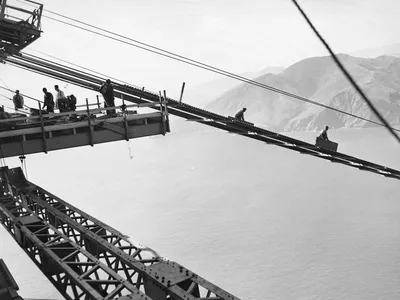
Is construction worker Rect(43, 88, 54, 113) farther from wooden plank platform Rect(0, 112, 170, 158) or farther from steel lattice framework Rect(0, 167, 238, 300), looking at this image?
steel lattice framework Rect(0, 167, 238, 300)

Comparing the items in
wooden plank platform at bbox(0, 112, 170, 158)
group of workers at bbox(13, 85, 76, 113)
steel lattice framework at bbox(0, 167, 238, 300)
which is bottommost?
steel lattice framework at bbox(0, 167, 238, 300)

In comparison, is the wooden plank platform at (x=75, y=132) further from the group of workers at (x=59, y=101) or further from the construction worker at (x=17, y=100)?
the construction worker at (x=17, y=100)

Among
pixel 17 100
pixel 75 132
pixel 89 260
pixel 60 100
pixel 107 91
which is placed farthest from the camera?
pixel 17 100

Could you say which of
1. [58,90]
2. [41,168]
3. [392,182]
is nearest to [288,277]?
[58,90]

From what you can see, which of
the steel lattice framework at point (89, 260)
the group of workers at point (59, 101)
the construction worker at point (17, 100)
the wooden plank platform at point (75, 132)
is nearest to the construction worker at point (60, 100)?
the group of workers at point (59, 101)

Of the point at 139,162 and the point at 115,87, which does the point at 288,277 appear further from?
the point at 139,162

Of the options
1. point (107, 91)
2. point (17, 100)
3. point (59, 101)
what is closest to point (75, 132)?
point (107, 91)

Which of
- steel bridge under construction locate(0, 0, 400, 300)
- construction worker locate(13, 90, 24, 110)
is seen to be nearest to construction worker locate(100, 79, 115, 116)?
steel bridge under construction locate(0, 0, 400, 300)

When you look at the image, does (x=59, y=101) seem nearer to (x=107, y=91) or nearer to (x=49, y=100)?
(x=49, y=100)
